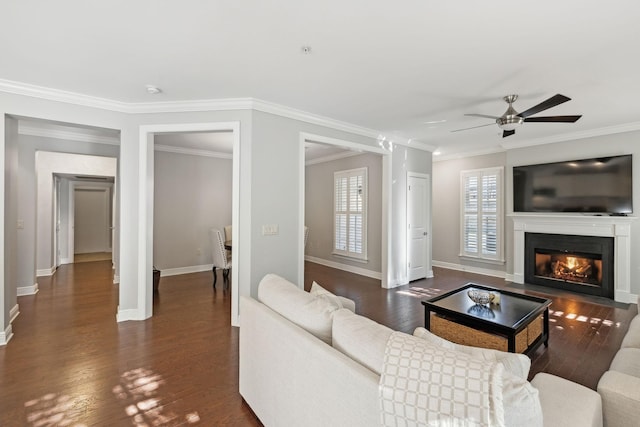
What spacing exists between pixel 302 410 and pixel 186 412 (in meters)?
1.03

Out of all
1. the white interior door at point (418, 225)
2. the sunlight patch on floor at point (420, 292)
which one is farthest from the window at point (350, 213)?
the sunlight patch on floor at point (420, 292)

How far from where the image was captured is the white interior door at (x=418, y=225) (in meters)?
5.46

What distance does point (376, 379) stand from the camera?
107cm

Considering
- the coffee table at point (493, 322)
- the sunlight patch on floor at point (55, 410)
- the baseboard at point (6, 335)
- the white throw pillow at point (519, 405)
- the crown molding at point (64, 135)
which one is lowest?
the sunlight patch on floor at point (55, 410)

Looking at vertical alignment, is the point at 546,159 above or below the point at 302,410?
above

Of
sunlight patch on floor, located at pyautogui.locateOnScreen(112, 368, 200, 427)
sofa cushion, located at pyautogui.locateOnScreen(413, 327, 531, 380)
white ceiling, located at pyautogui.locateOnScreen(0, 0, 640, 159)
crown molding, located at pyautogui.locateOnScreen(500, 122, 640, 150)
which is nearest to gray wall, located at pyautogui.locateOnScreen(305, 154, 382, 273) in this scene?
white ceiling, located at pyautogui.locateOnScreen(0, 0, 640, 159)

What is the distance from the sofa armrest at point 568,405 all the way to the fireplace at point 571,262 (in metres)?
4.59

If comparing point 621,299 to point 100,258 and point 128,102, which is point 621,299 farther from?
point 100,258

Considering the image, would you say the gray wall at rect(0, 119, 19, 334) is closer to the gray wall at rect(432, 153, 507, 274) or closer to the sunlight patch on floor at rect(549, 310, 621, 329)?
the sunlight patch on floor at rect(549, 310, 621, 329)

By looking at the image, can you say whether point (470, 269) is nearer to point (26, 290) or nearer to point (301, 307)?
point (301, 307)

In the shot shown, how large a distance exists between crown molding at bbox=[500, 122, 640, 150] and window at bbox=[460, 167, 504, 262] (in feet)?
1.87

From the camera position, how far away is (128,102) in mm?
3402

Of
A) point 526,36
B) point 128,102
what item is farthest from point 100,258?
point 526,36

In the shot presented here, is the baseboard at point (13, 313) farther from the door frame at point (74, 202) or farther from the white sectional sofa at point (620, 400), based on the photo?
the white sectional sofa at point (620, 400)
